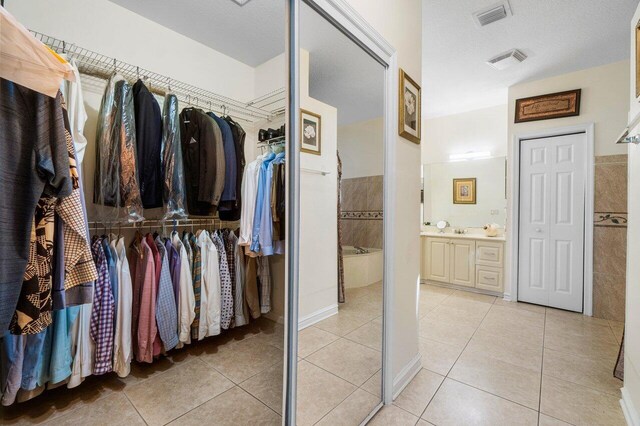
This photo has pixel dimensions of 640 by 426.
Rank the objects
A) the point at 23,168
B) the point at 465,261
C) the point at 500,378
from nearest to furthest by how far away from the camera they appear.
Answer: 1. the point at 23,168
2. the point at 500,378
3. the point at 465,261

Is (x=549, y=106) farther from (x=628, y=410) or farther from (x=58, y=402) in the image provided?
(x=58, y=402)

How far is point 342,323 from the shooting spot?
1.34m

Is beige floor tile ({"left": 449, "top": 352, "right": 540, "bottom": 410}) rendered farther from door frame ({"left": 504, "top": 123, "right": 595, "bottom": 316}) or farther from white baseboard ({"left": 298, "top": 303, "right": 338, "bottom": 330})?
door frame ({"left": 504, "top": 123, "right": 595, "bottom": 316})

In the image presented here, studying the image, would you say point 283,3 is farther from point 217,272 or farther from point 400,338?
point 400,338

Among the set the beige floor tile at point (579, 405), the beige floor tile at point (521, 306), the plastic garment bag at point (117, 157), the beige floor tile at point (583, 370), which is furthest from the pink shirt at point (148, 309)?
the beige floor tile at point (521, 306)

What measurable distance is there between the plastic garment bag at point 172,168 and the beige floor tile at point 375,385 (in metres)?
1.34

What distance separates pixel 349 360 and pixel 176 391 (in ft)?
2.71

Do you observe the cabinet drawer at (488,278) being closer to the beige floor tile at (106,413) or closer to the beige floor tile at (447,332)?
the beige floor tile at (447,332)

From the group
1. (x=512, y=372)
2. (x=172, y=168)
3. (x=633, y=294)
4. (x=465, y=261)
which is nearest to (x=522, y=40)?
(x=633, y=294)

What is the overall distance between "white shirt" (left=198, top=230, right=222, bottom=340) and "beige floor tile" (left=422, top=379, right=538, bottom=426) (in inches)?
51.6

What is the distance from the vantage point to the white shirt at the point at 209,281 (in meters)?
1.03

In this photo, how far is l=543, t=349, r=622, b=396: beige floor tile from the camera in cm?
176

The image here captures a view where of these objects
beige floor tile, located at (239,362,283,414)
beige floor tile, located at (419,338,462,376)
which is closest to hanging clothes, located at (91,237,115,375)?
beige floor tile, located at (239,362,283,414)

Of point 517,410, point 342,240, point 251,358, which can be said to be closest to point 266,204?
point 342,240
